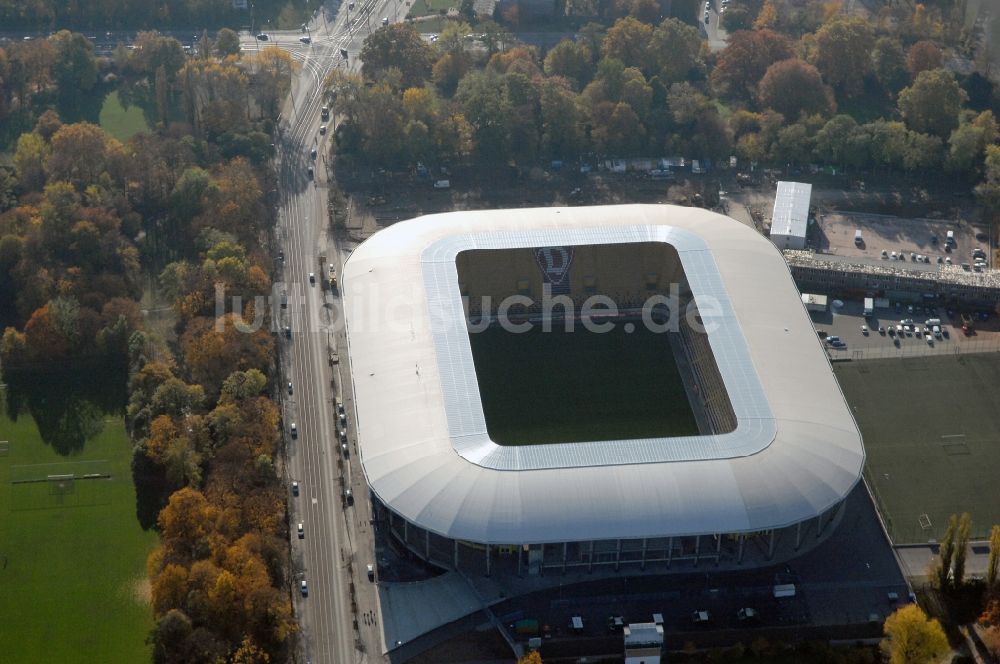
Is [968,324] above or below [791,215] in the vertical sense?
below

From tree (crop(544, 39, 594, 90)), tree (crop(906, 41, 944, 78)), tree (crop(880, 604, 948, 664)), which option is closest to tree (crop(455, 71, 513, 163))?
tree (crop(544, 39, 594, 90))

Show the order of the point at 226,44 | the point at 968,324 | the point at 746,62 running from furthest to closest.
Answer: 1. the point at 226,44
2. the point at 746,62
3. the point at 968,324

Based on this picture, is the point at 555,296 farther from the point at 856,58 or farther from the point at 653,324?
the point at 856,58

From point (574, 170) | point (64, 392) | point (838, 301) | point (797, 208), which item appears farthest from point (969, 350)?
point (64, 392)

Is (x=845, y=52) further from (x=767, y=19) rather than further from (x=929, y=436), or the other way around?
(x=929, y=436)

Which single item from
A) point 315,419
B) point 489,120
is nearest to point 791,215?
point 489,120
